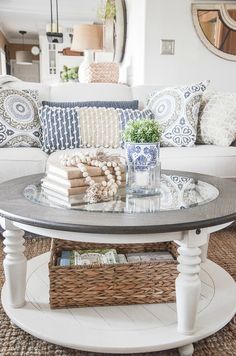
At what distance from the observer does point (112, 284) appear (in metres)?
1.19

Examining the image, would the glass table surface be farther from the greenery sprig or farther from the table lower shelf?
the table lower shelf

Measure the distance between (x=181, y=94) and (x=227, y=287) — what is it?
1371mm

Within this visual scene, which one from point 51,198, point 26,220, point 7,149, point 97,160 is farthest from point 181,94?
point 26,220

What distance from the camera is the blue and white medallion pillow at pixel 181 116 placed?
227 cm

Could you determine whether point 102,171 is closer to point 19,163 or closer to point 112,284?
point 112,284

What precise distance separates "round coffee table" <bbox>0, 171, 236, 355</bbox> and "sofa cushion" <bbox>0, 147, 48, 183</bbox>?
62 cm

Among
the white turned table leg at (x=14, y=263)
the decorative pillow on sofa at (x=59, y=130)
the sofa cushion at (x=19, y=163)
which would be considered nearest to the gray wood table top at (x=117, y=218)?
the white turned table leg at (x=14, y=263)

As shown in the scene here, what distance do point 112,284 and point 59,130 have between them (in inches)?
51.4

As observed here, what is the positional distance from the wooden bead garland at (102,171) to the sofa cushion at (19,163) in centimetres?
78

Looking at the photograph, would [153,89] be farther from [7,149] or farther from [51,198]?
[51,198]

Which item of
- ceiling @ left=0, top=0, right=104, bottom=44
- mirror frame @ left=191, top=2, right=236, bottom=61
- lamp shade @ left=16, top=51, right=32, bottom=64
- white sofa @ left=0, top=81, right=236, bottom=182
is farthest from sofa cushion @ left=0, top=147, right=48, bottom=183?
lamp shade @ left=16, top=51, right=32, bottom=64

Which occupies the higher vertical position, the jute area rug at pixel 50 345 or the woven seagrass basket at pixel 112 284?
the woven seagrass basket at pixel 112 284

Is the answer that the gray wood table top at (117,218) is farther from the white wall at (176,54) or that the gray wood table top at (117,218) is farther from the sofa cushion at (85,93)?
the white wall at (176,54)

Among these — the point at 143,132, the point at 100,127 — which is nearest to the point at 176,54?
the point at 100,127
